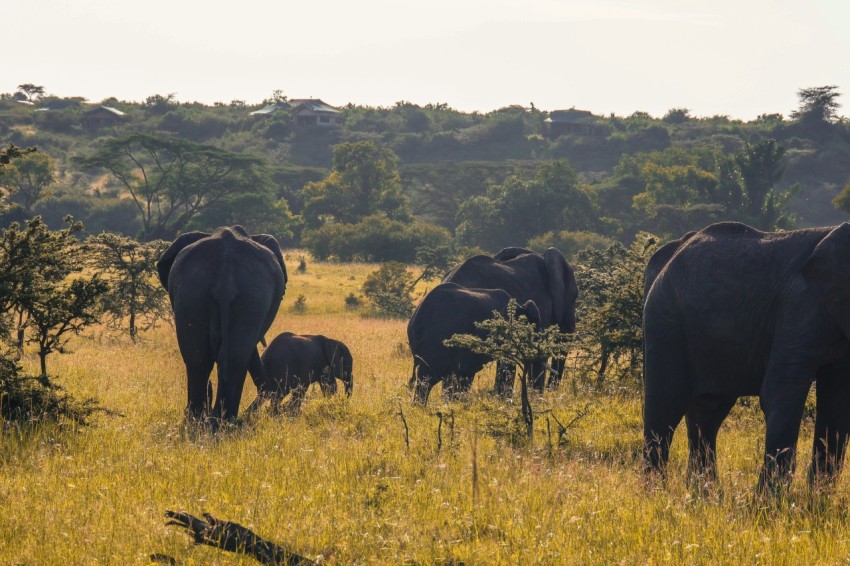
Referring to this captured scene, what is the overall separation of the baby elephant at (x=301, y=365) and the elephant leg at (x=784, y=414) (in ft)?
21.8

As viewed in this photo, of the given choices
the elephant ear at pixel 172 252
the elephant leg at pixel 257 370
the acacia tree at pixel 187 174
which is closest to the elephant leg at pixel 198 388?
the elephant leg at pixel 257 370

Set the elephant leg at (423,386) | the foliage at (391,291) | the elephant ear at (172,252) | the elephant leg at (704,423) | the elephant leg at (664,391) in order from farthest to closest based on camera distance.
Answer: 1. the foliage at (391,291)
2. the elephant leg at (423,386)
3. the elephant ear at (172,252)
4. the elephant leg at (704,423)
5. the elephant leg at (664,391)

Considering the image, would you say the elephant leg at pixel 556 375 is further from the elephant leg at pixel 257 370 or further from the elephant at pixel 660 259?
the elephant at pixel 660 259

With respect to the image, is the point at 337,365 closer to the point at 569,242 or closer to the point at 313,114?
the point at 569,242

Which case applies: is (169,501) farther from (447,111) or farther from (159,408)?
(447,111)

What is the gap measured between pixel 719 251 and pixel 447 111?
454ft

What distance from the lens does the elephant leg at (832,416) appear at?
25.9 feet

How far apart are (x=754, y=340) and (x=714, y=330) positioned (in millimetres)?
370

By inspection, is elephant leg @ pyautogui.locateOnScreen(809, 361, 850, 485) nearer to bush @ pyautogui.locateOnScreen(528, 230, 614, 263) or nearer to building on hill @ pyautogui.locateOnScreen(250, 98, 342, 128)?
bush @ pyautogui.locateOnScreen(528, 230, 614, 263)

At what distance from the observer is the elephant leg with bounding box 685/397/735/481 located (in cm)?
888

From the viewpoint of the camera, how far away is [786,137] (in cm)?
10350

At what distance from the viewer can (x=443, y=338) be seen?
14.1m

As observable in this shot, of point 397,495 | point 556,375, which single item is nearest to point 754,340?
point 397,495

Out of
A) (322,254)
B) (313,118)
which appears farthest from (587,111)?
(322,254)
